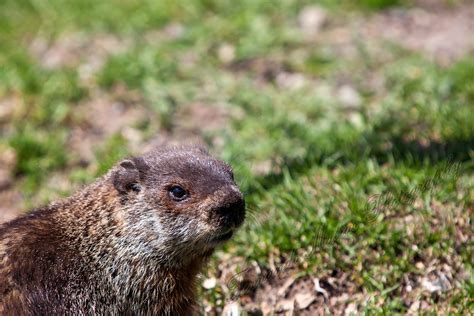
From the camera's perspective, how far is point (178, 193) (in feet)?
13.8

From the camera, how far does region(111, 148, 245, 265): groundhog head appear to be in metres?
4.08

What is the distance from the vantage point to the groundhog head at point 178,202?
4.08 meters

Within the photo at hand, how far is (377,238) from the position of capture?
4.71 m

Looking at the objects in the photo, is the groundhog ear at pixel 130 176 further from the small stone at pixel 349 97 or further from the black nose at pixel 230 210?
the small stone at pixel 349 97

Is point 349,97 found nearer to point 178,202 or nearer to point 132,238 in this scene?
point 178,202

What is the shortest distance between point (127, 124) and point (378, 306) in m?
3.39

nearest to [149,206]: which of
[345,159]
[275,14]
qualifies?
[345,159]

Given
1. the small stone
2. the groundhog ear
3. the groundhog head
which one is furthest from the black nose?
the small stone

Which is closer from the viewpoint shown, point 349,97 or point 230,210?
point 230,210

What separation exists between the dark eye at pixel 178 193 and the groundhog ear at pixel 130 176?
24cm

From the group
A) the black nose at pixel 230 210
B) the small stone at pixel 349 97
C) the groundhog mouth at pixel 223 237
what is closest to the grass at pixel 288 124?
the small stone at pixel 349 97

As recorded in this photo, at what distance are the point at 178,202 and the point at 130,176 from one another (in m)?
0.36

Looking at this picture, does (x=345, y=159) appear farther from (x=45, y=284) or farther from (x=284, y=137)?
(x=45, y=284)

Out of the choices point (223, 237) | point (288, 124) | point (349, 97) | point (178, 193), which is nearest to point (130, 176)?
point (178, 193)
